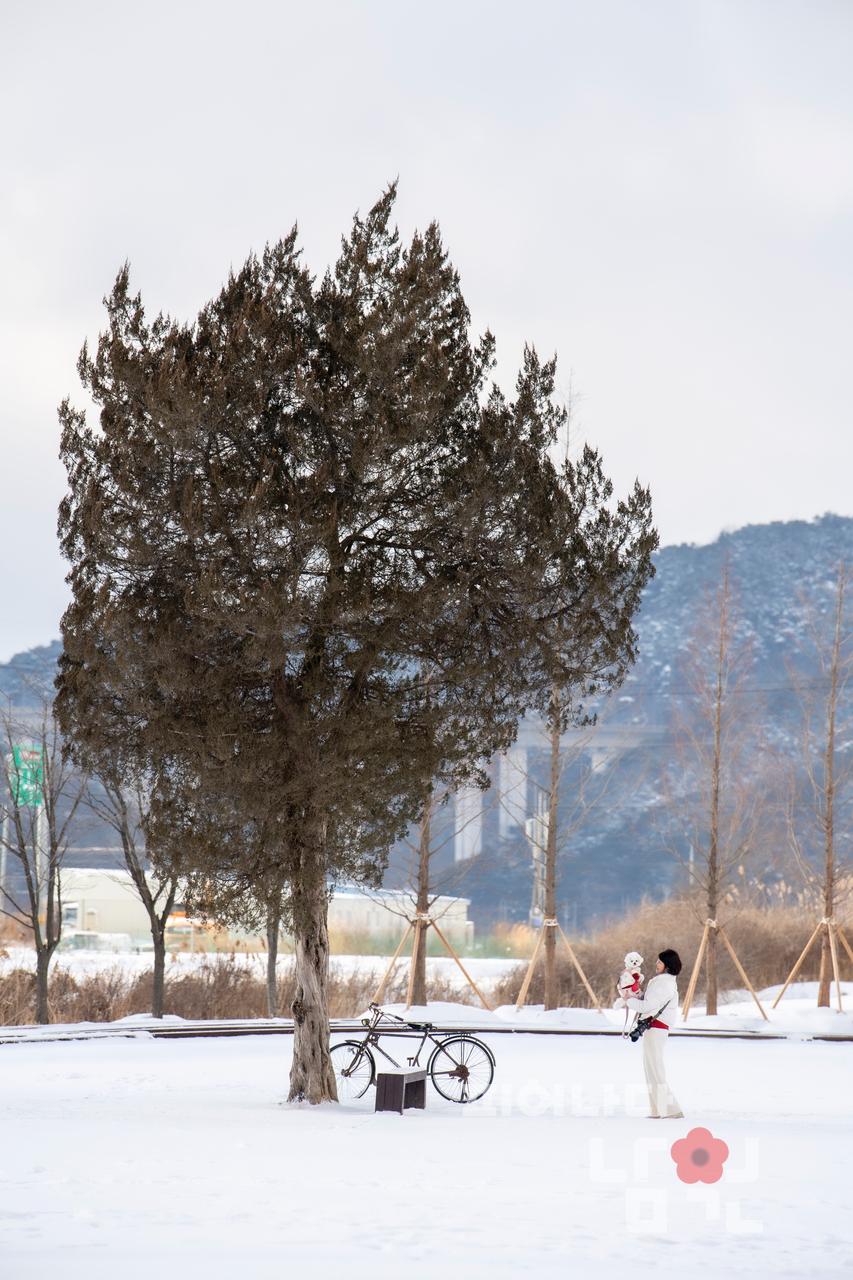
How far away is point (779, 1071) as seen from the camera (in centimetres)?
1490

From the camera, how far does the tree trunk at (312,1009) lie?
11531mm

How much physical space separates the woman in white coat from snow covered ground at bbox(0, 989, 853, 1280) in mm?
242

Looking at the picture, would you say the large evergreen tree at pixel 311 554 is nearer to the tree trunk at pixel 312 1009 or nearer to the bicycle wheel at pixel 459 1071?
the tree trunk at pixel 312 1009

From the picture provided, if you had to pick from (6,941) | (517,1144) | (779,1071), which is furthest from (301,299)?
(6,941)

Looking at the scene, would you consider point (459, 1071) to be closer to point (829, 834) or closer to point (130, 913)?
point (829, 834)

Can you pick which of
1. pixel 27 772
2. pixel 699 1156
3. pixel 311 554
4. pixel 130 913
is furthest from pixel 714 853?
pixel 130 913

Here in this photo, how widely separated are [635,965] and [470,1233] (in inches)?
193

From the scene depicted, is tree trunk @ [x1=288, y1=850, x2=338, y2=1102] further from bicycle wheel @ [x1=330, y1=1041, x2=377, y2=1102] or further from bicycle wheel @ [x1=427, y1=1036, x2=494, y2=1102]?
bicycle wheel @ [x1=427, y1=1036, x2=494, y2=1102]

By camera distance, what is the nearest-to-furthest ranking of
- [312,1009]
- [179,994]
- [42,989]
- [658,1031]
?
[658,1031], [312,1009], [42,989], [179,994]

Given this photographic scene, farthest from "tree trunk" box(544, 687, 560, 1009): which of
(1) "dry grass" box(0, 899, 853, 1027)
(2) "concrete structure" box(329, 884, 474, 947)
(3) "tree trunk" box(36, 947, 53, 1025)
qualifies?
(2) "concrete structure" box(329, 884, 474, 947)

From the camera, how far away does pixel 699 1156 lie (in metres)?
8.88

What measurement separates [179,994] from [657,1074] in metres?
12.7

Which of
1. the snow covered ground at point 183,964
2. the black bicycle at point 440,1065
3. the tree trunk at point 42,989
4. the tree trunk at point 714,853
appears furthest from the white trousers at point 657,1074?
the snow covered ground at point 183,964

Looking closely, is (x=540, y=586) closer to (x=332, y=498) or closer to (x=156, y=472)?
(x=332, y=498)
